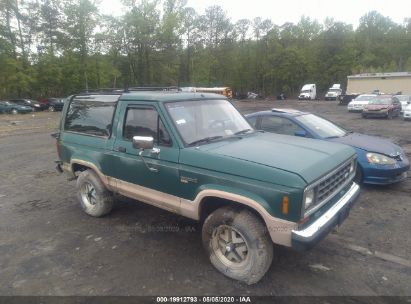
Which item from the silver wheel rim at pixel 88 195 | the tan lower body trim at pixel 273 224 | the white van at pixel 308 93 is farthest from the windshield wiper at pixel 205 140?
the white van at pixel 308 93

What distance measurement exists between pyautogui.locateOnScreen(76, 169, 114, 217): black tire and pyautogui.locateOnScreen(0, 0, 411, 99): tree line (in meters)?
22.7

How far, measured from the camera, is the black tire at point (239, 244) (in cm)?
335

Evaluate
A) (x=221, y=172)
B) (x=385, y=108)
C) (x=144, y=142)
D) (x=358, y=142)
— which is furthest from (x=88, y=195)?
(x=385, y=108)

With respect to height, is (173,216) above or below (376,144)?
below

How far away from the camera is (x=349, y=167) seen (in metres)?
4.14

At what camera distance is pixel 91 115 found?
5.13 m

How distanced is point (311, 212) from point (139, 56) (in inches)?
1969

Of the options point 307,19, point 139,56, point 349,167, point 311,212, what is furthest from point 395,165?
point 307,19

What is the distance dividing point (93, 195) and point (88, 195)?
18cm

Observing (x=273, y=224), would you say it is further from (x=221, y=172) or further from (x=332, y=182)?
(x=332, y=182)

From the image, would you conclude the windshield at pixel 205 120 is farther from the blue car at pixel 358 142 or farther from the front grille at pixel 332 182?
the blue car at pixel 358 142

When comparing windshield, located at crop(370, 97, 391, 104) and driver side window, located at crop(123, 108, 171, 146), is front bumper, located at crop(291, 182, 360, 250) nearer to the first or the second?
driver side window, located at crop(123, 108, 171, 146)

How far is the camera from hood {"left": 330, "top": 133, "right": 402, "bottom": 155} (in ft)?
20.3

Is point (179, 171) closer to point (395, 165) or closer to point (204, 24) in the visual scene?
point (395, 165)
